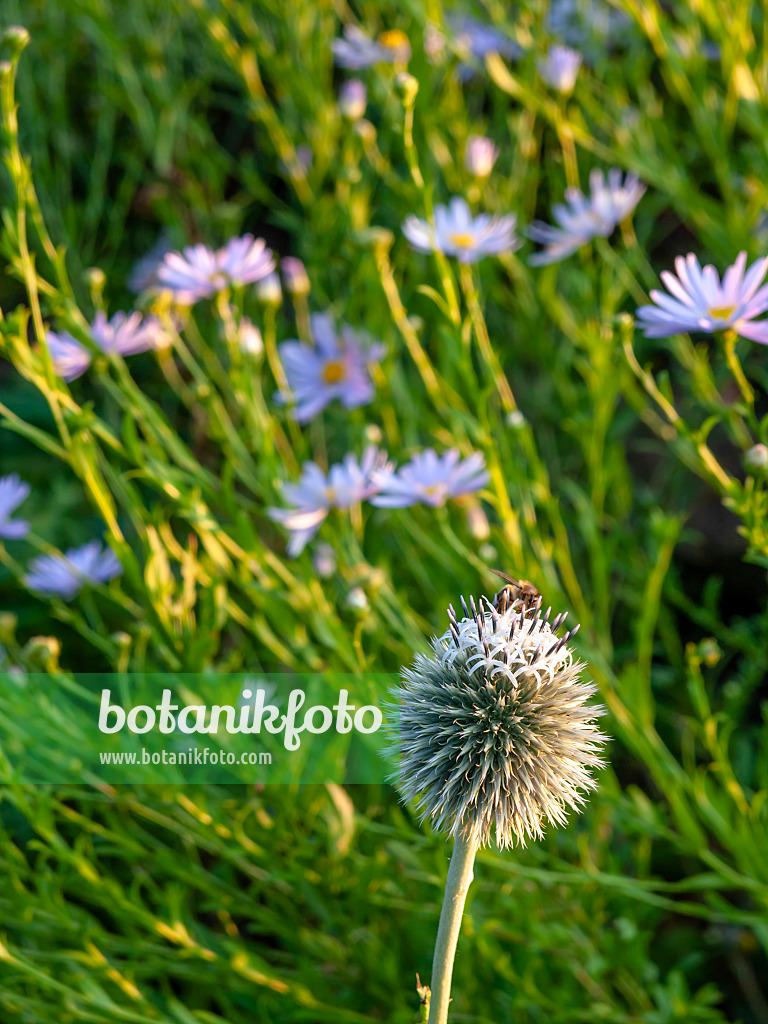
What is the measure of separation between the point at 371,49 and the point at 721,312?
106 centimetres

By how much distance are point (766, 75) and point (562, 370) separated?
0.55 metres

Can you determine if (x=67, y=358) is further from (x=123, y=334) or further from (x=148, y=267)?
(x=148, y=267)

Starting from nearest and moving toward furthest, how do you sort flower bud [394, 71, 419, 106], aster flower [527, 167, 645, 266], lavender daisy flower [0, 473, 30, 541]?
flower bud [394, 71, 419, 106]
lavender daisy flower [0, 473, 30, 541]
aster flower [527, 167, 645, 266]

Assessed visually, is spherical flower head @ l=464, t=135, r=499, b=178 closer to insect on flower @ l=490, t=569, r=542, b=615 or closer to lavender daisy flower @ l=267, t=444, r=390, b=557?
lavender daisy flower @ l=267, t=444, r=390, b=557

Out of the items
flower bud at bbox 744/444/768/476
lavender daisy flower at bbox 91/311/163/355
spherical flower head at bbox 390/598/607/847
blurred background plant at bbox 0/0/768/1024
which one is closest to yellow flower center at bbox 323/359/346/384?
blurred background plant at bbox 0/0/768/1024

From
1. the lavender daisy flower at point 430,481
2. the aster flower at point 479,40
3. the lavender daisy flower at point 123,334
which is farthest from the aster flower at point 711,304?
the aster flower at point 479,40

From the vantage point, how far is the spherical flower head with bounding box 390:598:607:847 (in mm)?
671

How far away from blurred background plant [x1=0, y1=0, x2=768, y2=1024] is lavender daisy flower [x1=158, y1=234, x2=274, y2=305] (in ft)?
0.15

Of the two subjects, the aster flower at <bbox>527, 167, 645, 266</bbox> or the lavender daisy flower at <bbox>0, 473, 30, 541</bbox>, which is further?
the aster flower at <bbox>527, 167, 645, 266</bbox>

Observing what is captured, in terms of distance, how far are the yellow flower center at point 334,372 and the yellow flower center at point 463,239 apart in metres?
0.31

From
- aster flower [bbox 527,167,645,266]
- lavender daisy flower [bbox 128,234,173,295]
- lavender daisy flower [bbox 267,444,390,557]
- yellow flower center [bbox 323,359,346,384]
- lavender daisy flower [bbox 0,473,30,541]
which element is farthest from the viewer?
lavender daisy flower [bbox 128,234,173,295]

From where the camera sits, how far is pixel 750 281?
3.13 feet

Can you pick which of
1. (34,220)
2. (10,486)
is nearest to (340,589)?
(10,486)

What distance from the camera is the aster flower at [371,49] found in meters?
1.65
